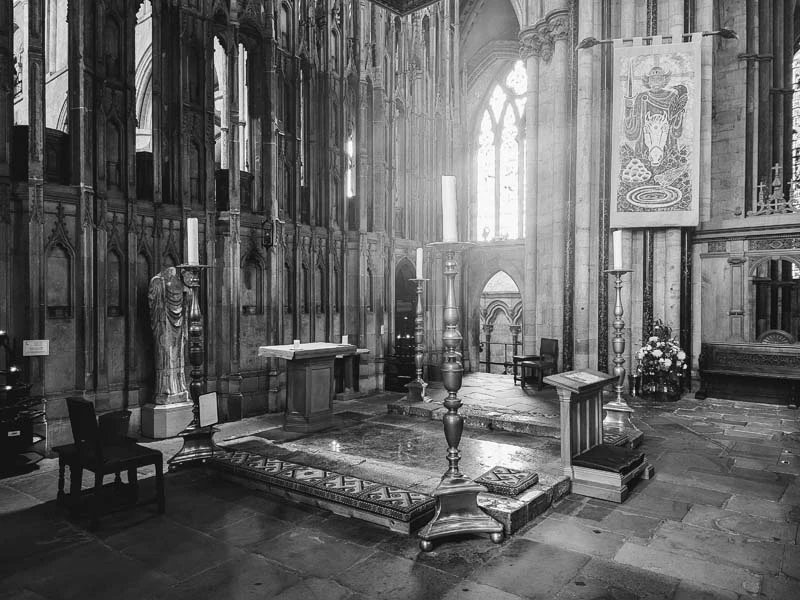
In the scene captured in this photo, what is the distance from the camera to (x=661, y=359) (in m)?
9.99

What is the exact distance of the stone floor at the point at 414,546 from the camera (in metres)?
3.45

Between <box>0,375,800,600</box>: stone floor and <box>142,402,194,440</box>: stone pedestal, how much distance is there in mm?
1424

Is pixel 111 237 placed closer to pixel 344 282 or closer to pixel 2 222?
pixel 2 222

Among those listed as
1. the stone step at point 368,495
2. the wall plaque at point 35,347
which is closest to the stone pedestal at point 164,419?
the wall plaque at point 35,347

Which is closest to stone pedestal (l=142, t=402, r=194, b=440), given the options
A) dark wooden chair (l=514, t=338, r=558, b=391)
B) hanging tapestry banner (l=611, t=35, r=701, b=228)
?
dark wooden chair (l=514, t=338, r=558, b=391)

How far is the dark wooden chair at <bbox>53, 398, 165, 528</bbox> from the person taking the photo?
14.2 ft

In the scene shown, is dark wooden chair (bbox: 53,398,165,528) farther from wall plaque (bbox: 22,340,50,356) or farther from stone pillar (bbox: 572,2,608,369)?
stone pillar (bbox: 572,2,608,369)

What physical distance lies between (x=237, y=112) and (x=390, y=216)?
156 inches

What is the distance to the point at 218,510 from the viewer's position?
479cm

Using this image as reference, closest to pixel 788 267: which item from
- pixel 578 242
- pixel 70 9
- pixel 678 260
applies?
pixel 678 260

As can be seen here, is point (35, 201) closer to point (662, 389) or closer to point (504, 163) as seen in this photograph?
point (662, 389)

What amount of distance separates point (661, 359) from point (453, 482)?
7.26 meters

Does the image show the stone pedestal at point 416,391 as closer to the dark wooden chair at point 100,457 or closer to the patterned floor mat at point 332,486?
the patterned floor mat at point 332,486

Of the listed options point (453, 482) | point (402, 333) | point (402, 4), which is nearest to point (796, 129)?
point (402, 333)
